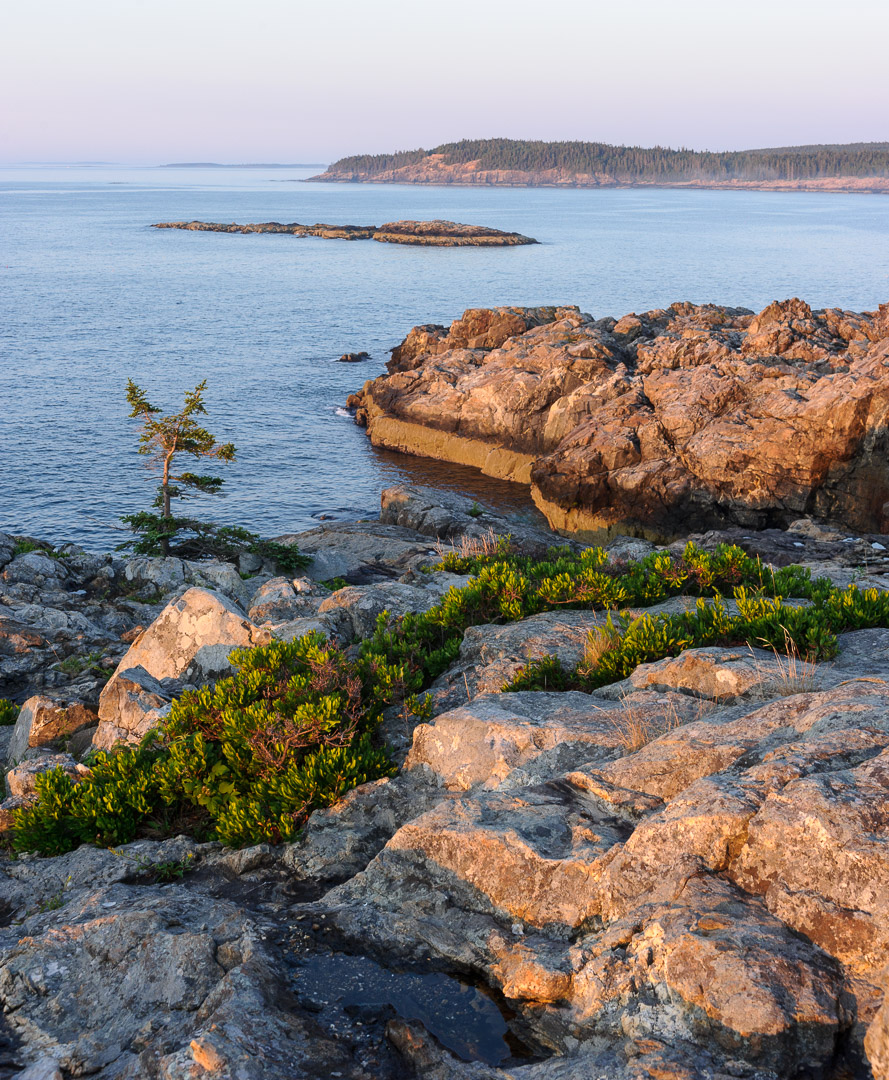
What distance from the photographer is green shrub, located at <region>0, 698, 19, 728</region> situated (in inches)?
575

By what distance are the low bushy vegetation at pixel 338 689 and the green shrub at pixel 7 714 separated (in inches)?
242

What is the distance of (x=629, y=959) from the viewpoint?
525cm

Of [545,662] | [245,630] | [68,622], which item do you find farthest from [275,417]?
[545,662]

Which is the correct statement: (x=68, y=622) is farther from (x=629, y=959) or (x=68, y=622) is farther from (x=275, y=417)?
(x=275, y=417)

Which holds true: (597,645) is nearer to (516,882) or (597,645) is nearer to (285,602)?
(516,882)

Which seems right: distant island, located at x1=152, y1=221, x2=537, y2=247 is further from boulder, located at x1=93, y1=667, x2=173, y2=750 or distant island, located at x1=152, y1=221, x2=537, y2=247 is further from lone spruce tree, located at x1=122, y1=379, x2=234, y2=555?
boulder, located at x1=93, y1=667, x2=173, y2=750

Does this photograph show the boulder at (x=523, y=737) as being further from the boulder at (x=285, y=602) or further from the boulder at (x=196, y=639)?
the boulder at (x=285, y=602)

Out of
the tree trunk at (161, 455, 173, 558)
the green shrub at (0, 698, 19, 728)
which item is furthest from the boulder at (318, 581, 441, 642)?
the tree trunk at (161, 455, 173, 558)

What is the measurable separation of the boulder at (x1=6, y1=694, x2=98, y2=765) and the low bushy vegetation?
3167mm

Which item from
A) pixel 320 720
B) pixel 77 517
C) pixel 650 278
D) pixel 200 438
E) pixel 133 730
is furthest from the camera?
pixel 650 278

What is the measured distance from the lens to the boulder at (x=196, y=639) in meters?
13.3

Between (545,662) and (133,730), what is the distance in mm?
5889

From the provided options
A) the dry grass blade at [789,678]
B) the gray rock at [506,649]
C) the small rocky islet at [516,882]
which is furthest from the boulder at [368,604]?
the dry grass blade at [789,678]

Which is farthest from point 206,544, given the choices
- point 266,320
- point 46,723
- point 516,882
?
point 266,320
